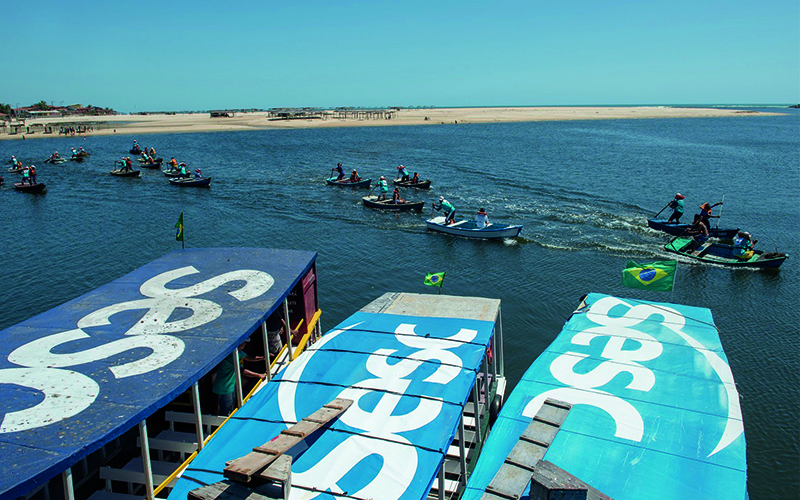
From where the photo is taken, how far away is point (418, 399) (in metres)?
10.2

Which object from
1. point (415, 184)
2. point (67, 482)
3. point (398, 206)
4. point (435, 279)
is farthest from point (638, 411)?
point (415, 184)

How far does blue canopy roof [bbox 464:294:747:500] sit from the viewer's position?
31.2 ft

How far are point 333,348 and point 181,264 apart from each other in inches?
248

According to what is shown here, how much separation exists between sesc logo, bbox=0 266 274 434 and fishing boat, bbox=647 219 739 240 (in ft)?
109

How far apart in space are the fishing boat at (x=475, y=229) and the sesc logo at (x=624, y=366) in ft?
65.4

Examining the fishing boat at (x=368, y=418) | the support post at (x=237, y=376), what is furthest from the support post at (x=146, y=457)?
the support post at (x=237, y=376)

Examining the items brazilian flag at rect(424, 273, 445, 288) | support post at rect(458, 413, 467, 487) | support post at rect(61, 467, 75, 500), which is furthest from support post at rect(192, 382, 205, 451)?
brazilian flag at rect(424, 273, 445, 288)

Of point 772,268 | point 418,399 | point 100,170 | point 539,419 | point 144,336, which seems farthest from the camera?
point 100,170

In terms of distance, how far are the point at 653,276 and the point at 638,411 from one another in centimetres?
778

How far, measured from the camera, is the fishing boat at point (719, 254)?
31.4 metres

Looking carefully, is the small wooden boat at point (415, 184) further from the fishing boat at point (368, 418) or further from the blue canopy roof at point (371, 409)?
the blue canopy roof at point (371, 409)

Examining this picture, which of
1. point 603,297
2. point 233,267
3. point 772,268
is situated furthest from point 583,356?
point 772,268

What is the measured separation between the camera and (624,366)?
43.2 feet

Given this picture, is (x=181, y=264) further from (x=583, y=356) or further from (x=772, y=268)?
(x=772, y=268)
